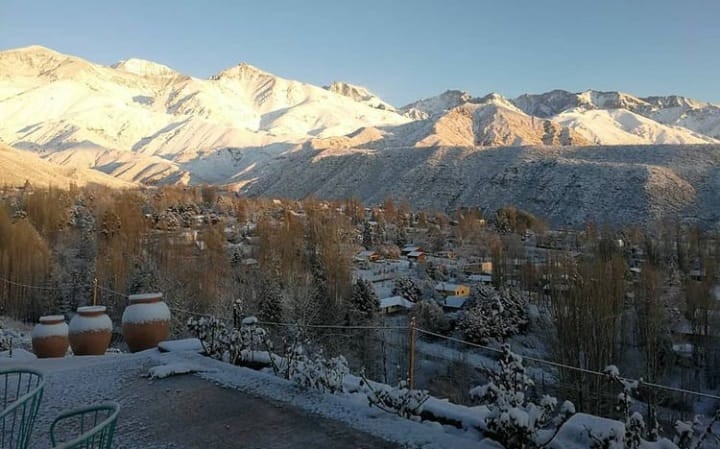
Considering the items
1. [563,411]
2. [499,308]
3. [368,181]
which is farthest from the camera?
[368,181]

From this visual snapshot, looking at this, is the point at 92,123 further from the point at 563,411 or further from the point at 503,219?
the point at 563,411

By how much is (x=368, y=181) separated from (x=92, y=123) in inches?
4073

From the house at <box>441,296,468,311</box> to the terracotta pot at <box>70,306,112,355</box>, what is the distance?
67.7ft

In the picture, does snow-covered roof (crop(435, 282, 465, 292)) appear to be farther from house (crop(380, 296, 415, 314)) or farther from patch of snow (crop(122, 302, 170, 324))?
patch of snow (crop(122, 302, 170, 324))

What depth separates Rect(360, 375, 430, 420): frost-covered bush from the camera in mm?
4309

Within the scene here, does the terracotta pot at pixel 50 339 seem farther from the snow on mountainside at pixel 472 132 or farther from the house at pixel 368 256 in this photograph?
the snow on mountainside at pixel 472 132

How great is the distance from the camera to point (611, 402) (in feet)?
45.6

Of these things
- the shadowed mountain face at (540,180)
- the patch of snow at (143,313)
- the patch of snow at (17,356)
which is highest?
the shadowed mountain face at (540,180)

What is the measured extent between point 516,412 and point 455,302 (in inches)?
943

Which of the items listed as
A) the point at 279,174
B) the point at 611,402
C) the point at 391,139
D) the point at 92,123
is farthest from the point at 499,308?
the point at 92,123

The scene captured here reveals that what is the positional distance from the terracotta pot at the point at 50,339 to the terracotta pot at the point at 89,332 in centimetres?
22

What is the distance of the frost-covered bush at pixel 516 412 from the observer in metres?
3.41

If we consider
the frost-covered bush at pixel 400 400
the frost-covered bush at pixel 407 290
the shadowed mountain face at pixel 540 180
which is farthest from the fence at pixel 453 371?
the shadowed mountain face at pixel 540 180

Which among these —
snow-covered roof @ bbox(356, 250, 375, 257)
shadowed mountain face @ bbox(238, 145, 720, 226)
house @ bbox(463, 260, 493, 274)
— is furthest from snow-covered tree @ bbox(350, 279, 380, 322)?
shadowed mountain face @ bbox(238, 145, 720, 226)
